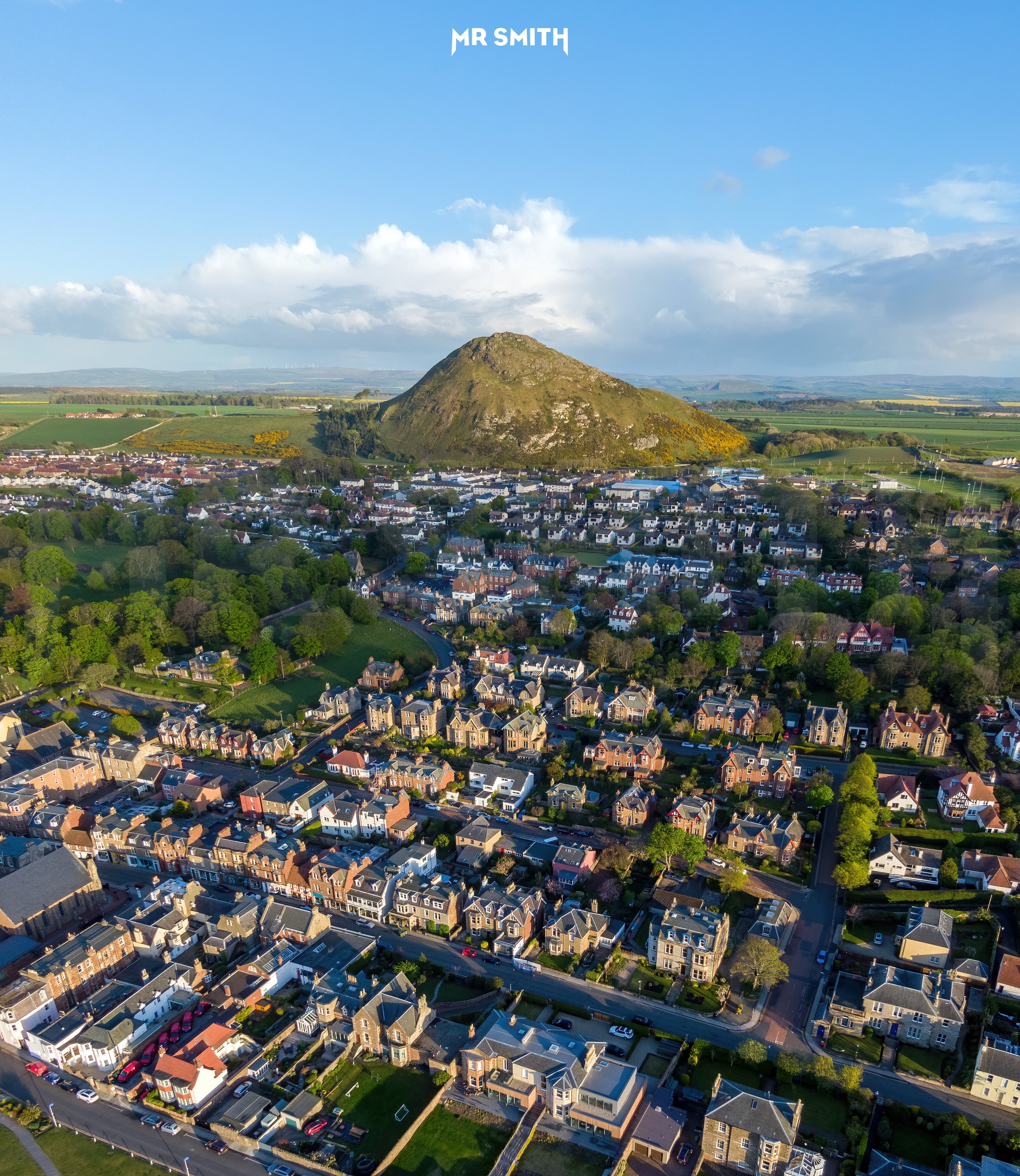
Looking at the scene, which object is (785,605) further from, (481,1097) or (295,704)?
(481,1097)

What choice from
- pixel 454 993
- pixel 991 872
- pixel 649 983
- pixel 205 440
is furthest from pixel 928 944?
pixel 205 440

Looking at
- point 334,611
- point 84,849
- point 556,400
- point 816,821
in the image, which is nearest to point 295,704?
point 334,611

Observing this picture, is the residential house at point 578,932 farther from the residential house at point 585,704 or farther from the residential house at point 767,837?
the residential house at point 585,704

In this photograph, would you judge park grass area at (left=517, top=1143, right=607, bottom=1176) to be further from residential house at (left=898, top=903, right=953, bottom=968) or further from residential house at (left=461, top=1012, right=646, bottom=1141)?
residential house at (left=898, top=903, right=953, bottom=968)

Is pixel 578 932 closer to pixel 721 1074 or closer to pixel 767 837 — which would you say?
pixel 721 1074

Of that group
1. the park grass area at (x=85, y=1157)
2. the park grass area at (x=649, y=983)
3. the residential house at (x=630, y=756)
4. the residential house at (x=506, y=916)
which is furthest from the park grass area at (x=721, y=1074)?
the residential house at (x=630, y=756)
